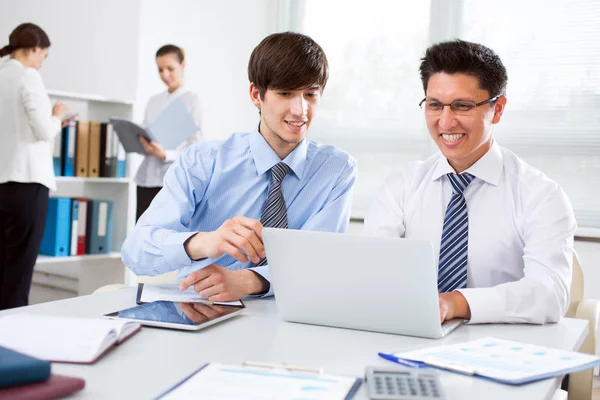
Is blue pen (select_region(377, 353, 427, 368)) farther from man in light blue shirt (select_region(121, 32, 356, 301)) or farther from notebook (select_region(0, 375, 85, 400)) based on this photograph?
man in light blue shirt (select_region(121, 32, 356, 301))

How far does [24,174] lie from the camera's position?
3525mm

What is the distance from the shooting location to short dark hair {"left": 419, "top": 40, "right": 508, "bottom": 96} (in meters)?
1.84

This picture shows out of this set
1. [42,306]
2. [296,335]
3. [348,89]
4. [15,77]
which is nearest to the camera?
[296,335]

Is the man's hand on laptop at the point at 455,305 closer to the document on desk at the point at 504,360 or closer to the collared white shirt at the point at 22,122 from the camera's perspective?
the document on desk at the point at 504,360

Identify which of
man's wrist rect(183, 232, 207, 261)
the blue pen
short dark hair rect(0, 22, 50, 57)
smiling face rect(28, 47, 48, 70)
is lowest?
the blue pen

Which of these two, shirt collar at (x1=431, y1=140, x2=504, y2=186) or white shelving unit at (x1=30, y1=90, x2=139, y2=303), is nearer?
shirt collar at (x1=431, y1=140, x2=504, y2=186)

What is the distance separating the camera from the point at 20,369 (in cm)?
84

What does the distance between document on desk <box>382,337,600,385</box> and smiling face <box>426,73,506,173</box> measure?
2.34 ft

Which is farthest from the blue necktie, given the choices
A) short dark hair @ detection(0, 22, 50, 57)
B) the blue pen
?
short dark hair @ detection(0, 22, 50, 57)

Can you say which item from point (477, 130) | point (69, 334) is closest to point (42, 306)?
point (69, 334)

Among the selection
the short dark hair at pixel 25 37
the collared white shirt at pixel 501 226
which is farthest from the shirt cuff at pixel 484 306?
the short dark hair at pixel 25 37

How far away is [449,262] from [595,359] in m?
0.66

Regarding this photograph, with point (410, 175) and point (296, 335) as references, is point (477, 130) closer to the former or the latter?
point (410, 175)

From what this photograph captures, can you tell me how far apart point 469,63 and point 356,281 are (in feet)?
2.75
